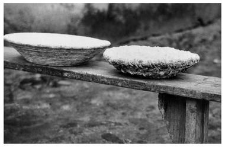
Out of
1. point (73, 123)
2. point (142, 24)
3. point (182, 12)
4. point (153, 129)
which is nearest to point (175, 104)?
point (153, 129)

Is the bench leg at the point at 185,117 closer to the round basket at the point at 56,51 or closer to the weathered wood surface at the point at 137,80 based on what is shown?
the weathered wood surface at the point at 137,80

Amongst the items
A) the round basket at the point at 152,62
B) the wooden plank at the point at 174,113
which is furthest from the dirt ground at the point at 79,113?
the round basket at the point at 152,62

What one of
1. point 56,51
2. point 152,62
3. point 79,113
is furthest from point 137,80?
point 79,113

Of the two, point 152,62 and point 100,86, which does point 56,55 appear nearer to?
point 152,62

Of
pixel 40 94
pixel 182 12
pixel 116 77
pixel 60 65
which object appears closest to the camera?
pixel 116 77

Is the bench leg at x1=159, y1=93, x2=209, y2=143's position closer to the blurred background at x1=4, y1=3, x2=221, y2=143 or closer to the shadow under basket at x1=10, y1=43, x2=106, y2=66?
the shadow under basket at x1=10, y1=43, x2=106, y2=66

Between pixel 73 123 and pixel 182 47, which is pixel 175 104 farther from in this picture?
pixel 182 47
